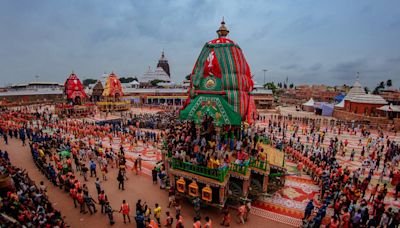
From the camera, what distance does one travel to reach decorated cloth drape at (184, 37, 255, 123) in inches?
406

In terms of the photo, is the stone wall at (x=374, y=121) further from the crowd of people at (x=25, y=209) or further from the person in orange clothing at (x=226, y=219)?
the crowd of people at (x=25, y=209)

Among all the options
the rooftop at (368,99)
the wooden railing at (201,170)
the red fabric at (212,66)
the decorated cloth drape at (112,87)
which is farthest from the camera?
the decorated cloth drape at (112,87)

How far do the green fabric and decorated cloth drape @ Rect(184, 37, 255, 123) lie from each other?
41cm

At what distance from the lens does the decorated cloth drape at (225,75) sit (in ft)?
33.8

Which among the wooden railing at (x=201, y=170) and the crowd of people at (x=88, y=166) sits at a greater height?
the wooden railing at (x=201, y=170)

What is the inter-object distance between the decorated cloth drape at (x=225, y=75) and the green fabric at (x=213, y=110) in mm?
410

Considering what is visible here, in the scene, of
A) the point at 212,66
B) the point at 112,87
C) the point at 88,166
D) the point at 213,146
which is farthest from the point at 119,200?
the point at 112,87

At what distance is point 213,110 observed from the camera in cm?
990

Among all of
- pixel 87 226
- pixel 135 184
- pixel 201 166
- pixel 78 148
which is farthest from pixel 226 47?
pixel 78 148

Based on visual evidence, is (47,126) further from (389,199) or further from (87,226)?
(389,199)

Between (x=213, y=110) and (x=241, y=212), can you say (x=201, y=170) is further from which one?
(x=213, y=110)

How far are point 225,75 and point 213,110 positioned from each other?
188 cm

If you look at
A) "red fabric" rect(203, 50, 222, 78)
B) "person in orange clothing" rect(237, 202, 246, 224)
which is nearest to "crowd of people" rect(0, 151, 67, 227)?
"person in orange clothing" rect(237, 202, 246, 224)

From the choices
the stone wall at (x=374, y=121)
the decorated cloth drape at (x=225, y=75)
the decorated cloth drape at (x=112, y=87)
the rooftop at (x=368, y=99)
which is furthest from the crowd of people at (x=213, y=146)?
the decorated cloth drape at (x=112, y=87)
